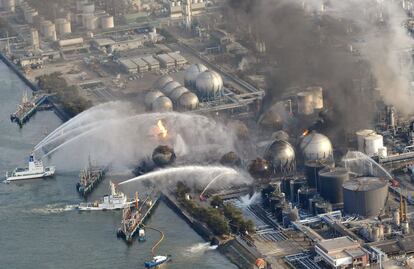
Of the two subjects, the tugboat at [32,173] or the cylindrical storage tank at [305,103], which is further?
the cylindrical storage tank at [305,103]

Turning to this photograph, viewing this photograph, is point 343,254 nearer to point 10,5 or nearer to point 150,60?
point 150,60

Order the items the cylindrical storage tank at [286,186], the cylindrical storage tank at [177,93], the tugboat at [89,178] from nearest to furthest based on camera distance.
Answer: the cylindrical storage tank at [286,186], the tugboat at [89,178], the cylindrical storage tank at [177,93]

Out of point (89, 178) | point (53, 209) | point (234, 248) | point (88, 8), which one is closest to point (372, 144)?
point (234, 248)

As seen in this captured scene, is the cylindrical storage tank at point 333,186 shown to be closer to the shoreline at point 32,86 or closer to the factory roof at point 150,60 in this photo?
the shoreline at point 32,86

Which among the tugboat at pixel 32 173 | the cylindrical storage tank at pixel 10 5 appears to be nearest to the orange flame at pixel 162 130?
the tugboat at pixel 32 173

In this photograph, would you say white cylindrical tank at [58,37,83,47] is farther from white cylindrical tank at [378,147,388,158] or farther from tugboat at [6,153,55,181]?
white cylindrical tank at [378,147,388,158]
